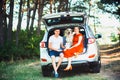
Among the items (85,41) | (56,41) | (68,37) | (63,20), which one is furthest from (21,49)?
(56,41)

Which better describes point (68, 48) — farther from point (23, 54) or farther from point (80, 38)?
point (23, 54)

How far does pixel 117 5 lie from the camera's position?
2614 centimetres

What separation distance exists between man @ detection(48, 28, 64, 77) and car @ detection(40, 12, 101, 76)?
0.20 meters

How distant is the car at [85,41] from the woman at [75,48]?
7.4 inches

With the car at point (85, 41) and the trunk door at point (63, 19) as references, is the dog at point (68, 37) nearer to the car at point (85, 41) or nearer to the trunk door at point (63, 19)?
the car at point (85, 41)

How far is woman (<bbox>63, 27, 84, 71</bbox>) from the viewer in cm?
1335

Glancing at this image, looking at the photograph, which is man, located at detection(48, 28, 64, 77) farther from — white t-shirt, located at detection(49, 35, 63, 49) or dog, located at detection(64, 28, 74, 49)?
dog, located at detection(64, 28, 74, 49)

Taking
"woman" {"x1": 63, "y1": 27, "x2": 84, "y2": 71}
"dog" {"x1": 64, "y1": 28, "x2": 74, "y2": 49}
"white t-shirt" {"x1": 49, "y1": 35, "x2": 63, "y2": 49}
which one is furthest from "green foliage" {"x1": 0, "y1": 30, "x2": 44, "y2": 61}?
"woman" {"x1": 63, "y1": 27, "x2": 84, "y2": 71}

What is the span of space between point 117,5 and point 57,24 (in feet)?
39.7

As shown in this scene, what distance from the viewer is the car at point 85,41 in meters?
13.7

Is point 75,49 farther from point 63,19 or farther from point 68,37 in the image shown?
point 63,19

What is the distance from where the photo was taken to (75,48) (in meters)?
13.4

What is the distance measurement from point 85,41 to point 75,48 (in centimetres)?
66

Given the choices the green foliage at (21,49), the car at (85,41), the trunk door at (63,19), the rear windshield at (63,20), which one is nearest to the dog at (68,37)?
the car at (85,41)
